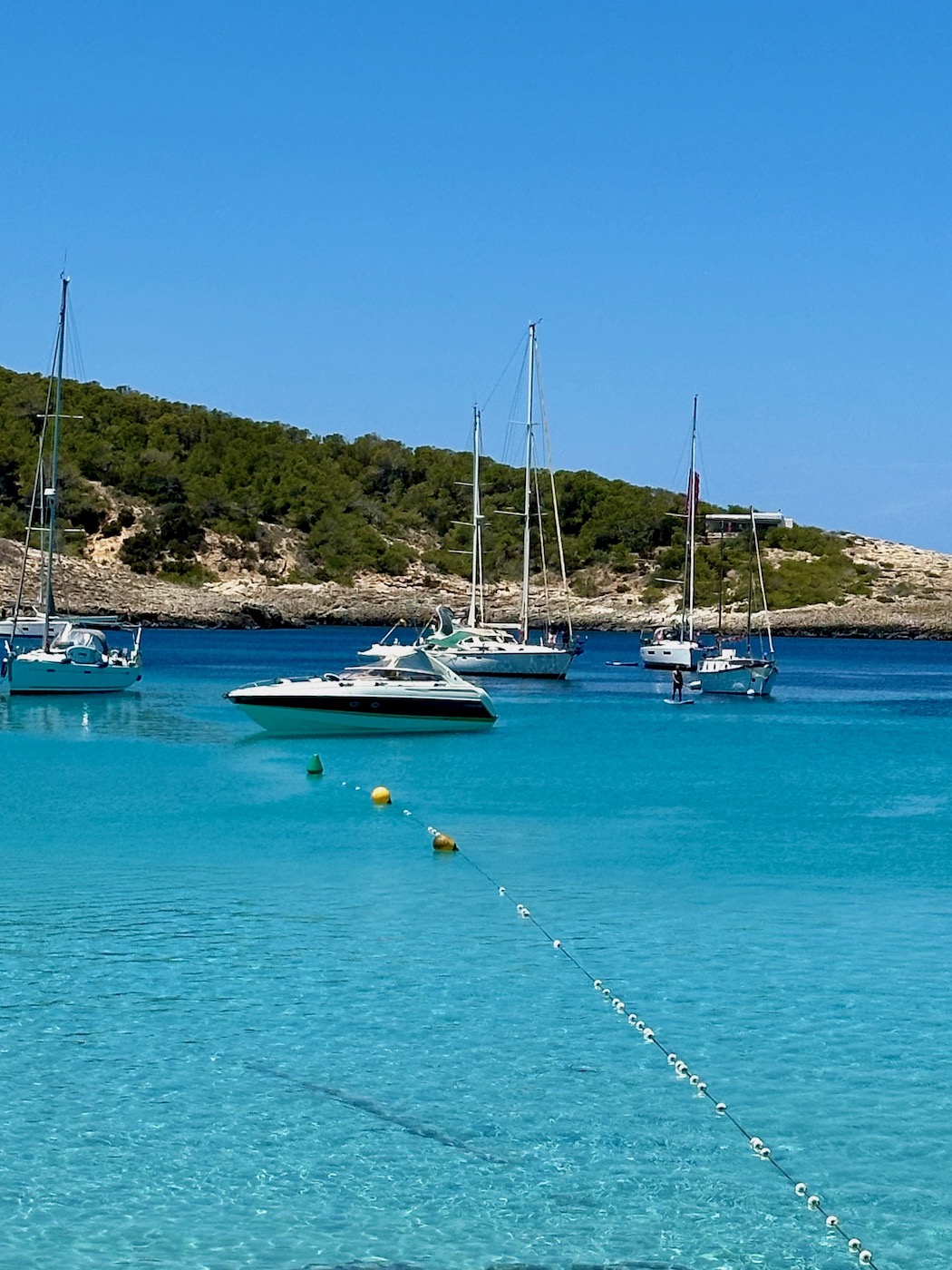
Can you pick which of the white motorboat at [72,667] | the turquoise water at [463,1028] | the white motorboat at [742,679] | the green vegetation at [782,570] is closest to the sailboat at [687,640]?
the white motorboat at [742,679]

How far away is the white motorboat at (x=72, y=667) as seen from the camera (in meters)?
40.7

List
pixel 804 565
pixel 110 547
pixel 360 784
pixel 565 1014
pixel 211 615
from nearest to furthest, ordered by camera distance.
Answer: pixel 565 1014 < pixel 360 784 < pixel 211 615 < pixel 110 547 < pixel 804 565

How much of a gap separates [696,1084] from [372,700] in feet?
72.2

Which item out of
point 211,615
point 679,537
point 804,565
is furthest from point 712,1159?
point 804,565

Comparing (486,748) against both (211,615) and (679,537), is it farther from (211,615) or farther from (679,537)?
(679,537)

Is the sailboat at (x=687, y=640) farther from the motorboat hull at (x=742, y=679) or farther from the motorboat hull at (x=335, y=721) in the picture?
the motorboat hull at (x=335, y=721)

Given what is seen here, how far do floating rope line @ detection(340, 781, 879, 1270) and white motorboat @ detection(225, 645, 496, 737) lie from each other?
50.5 feet

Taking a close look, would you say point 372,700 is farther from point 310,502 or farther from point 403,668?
point 310,502

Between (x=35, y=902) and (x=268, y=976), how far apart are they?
3.56 metres

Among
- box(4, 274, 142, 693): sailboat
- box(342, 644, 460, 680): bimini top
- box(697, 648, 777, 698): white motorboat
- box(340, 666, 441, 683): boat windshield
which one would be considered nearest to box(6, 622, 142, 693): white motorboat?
box(4, 274, 142, 693): sailboat

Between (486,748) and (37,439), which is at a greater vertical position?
(37,439)

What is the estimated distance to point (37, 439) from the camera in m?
119

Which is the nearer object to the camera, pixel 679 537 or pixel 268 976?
pixel 268 976

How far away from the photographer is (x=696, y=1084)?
9836mm
